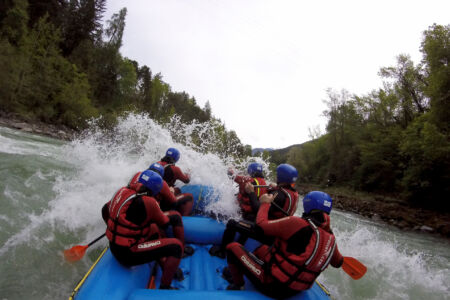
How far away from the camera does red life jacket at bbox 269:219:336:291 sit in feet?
7.56

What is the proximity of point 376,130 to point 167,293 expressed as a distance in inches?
1149

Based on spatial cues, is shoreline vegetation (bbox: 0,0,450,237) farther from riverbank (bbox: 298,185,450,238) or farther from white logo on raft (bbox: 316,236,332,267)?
white logo on raft (bbox: 316,236,332,267)

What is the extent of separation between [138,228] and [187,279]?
990 millimetres

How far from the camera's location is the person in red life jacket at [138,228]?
2.64 metres

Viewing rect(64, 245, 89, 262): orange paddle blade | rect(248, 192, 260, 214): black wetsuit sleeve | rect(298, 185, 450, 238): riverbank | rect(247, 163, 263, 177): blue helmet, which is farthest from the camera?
rect(298, 185, 450, 238): riverbank

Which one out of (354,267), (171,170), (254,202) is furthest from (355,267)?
(171,170)

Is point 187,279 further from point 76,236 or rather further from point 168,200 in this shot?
point 76,236

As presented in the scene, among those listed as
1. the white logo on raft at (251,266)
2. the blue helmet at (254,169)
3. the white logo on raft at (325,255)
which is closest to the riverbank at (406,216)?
the blue helmet at (254,169)

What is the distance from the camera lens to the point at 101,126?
29703mm

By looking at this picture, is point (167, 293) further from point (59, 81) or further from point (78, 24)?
point (78, 24)

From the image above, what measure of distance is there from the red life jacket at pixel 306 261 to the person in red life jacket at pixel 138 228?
1.11 metres

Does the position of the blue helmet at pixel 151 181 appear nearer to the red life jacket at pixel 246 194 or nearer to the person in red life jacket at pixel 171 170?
the red life jacket at pixel 246 194

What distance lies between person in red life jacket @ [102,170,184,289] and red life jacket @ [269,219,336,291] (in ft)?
3.66

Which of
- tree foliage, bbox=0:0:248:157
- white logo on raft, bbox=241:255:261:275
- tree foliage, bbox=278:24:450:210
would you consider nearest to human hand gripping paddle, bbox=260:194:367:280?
white logo on raft, bbox=241:255:261:275
